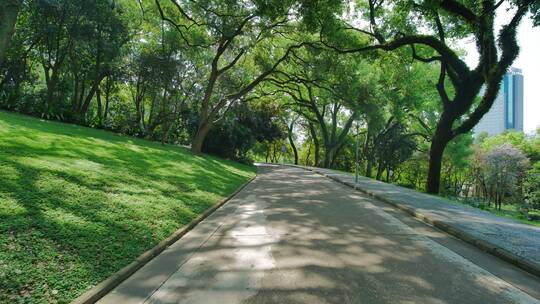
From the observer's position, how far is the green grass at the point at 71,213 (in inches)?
140

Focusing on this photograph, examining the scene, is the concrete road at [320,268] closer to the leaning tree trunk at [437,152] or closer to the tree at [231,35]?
the tree at [231,35]

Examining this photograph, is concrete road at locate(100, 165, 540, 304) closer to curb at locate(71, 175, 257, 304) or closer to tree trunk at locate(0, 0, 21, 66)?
curb at locate(71, 175, 257, 304)

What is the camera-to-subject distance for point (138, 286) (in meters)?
3.90

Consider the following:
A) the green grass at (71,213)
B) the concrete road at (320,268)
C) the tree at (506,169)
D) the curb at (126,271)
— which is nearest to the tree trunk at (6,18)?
the green grass at (71,213)

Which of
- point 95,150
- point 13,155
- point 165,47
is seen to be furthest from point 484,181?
point 13,155

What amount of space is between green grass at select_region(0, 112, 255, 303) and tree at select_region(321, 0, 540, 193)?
10415 mm

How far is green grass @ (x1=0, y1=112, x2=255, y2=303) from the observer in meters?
3.56

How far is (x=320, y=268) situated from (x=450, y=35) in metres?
17.0

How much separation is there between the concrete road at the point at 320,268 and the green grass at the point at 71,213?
506 millimetres

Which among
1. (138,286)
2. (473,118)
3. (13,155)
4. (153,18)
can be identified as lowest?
(138,286)

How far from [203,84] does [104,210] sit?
2661 cm

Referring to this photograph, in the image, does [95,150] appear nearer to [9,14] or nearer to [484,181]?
[9,14]

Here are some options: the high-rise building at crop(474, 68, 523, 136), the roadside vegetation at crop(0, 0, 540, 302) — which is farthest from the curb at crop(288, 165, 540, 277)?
the high-rise building at crop(474, 68, 523, 136)

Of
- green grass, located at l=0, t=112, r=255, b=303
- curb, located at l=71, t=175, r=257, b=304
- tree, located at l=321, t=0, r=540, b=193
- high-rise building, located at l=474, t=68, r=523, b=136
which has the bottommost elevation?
curb, located at l=71, t=175, r=257, b=304
